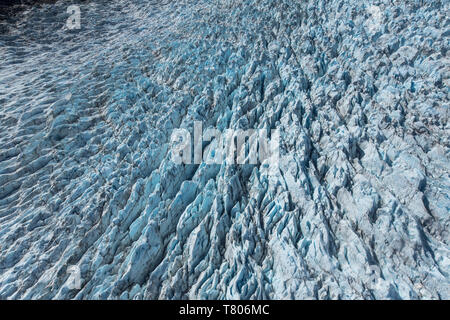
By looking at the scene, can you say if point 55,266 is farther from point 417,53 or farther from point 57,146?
point 417,53

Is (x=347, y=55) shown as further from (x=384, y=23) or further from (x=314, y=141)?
(x=314, y=141)

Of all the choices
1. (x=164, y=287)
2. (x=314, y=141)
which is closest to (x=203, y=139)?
(x=314, y=141)

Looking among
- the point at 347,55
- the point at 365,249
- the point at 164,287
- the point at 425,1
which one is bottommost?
the point at 164,287

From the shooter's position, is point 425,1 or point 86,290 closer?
point 86,290

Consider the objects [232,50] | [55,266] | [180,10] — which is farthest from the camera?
[180,10]

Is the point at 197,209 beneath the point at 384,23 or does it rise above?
beneath

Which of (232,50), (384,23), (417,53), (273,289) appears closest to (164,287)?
(273,289)

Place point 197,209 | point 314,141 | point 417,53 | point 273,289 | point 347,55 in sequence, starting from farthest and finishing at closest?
point 347,55 < point 417,53 < point 314,141 < point 197,209 < point 273,289
